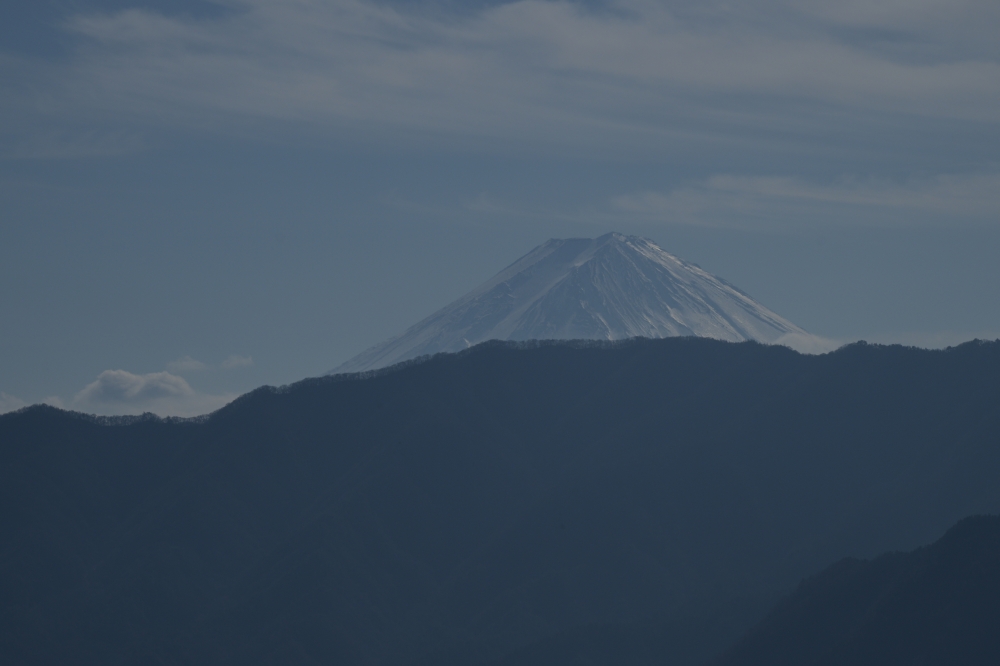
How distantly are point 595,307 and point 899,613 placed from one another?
86.1m

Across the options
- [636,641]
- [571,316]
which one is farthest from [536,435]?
[571,316]

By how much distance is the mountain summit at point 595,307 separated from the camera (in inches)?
4995

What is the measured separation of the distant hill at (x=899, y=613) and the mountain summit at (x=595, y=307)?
244 ft

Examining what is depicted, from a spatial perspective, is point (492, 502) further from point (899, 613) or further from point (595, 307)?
point (595, 307)

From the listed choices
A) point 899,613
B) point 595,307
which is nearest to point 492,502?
point 899,613

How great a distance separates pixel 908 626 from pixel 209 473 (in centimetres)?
3998

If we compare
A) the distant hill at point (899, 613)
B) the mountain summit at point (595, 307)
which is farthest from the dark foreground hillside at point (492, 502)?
the mountain summit at point (595, 307)

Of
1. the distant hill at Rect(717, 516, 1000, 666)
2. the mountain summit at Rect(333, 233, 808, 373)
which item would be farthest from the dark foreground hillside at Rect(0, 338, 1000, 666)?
the mountain summit at Rect(333, 233, 808, 373)

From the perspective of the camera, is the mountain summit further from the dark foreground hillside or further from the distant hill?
the distant hill

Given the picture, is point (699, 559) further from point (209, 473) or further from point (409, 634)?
point (209, 473)

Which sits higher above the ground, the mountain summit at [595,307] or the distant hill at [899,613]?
the mountain summit at [595,307]

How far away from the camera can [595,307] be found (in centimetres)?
12938

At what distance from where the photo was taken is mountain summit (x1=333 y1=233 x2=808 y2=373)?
12688cm

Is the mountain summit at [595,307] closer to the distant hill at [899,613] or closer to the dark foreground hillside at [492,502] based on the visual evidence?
the dark foreground hillside at [492,502]
